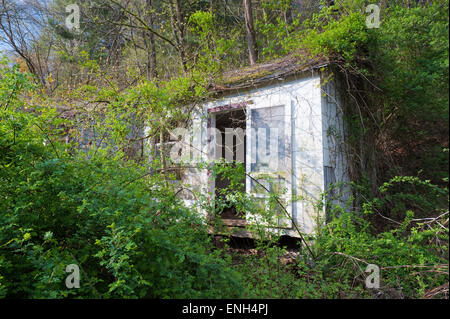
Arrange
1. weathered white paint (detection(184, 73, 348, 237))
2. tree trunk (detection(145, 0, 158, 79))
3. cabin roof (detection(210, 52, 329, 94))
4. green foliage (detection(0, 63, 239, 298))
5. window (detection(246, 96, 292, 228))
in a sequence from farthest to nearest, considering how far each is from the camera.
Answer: tree trunk (detection(145, 0, 158, 79)) → window (detection(246, 96, 292, 228)) → cabin roof (detection(210, 52, 329, 94)) → weathered white paint (detection(184, 73, 348, 237)) → green foliage (detection(0, 63, 239, 298))

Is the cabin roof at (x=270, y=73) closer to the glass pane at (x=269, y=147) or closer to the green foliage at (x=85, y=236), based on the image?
the glass pane at (x=269, y=147)

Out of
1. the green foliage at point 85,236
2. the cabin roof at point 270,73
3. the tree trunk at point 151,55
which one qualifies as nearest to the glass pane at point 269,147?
the cabin roof at point 270,73

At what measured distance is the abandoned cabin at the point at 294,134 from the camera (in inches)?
171

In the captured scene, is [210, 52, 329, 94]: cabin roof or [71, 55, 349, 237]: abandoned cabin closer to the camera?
[71, 55, 349, 237]: abandoned cabin

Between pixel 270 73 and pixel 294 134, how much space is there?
1208mm

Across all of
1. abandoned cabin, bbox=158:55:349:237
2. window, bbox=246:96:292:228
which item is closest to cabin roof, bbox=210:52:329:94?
abandoned cabin, bbox=158:55:349:237

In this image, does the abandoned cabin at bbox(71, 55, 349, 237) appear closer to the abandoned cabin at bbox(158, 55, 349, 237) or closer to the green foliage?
the abandoned cabin at bbox(158, 55, 349, 237)

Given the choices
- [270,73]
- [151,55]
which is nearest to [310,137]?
[270,73]

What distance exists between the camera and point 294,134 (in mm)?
4637

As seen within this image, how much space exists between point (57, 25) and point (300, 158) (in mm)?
11801

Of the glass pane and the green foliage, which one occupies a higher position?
the glass pane

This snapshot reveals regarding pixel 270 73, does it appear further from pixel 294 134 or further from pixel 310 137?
pixel 310 137

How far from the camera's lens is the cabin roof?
176 inches
